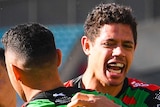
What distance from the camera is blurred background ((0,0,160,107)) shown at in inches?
373

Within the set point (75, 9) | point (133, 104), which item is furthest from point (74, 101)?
point (75, 9)

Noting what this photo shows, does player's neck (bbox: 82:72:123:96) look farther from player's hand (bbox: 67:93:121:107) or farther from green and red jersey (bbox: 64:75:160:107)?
player's hand (bbox: 67:93:121:107)

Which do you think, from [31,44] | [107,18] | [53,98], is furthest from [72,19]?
[53,98]

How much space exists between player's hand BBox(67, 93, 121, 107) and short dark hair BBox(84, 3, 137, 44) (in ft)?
3.41

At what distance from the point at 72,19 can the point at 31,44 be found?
8372 mm

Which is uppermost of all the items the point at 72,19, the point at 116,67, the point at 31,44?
the point at 31,44

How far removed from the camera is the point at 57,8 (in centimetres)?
1109

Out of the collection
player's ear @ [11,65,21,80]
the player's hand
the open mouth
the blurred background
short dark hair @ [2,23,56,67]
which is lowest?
the blurred background

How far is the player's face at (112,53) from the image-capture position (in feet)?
10.7

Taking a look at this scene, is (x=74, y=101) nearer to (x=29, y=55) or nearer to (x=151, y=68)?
(x=29, y=55)

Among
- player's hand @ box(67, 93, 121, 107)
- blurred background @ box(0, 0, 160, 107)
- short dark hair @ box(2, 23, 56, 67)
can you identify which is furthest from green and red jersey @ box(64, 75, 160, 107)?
blurred background @ box(0, 0, 160, 107)

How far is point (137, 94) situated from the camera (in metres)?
3.24

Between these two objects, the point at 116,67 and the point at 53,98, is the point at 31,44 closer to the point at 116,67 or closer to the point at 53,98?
the point at 53,98

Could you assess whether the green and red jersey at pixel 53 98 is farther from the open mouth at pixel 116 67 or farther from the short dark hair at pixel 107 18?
the short dark hair at pixel 107 18
